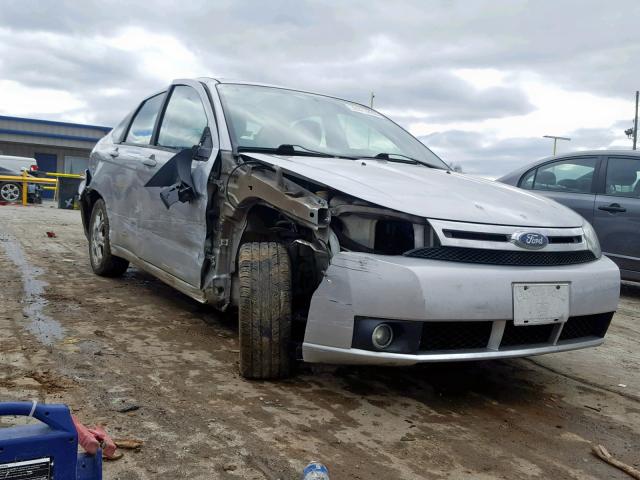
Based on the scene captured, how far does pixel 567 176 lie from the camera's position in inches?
252

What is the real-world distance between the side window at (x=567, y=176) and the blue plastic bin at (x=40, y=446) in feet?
19.0

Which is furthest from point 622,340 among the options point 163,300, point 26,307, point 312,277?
point 26,307

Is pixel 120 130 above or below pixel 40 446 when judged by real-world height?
above

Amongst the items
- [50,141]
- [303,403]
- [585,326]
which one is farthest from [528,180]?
[50,141]

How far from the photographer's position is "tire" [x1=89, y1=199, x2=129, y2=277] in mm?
5148

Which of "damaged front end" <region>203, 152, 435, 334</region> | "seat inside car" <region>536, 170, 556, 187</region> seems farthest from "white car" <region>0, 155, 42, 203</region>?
"damaged front end" <region>203, 152, 435, 334</region>

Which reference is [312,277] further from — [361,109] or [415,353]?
[361,109]

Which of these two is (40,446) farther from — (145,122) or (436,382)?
(145,122)

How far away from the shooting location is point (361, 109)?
14.9ft

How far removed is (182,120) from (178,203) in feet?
2.22

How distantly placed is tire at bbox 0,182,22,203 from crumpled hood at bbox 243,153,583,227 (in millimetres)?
17041

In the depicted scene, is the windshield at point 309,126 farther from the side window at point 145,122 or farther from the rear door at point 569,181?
the rear door at point 569,181

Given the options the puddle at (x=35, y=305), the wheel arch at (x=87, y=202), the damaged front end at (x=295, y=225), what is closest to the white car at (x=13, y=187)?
the puddle at (x=35, y=305)

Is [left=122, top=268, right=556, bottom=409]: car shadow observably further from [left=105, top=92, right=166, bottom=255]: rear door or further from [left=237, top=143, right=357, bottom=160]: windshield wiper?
[left=105, top=92, right=166, bottom=255]: rear door
